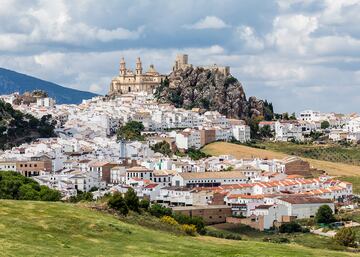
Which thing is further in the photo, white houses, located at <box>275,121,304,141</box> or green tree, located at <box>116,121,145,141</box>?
white houses, located at <box>275,121,304,141</box>

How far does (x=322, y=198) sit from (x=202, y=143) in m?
46.0

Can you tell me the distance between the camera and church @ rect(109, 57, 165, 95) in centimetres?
17915

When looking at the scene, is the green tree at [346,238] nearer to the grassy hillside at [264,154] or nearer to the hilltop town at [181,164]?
the hilltop town at [181,164]

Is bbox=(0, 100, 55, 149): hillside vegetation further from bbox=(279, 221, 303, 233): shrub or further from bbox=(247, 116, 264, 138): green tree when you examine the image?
bbox=(279, 221, 303, 233): shrub

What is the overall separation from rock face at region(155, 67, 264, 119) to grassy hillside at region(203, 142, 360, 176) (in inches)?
1095

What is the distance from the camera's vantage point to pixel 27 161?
9744 cm

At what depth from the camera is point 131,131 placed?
132625mm

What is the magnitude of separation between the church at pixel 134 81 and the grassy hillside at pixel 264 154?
51422mm

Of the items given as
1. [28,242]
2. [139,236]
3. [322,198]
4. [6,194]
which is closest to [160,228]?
[139,236]

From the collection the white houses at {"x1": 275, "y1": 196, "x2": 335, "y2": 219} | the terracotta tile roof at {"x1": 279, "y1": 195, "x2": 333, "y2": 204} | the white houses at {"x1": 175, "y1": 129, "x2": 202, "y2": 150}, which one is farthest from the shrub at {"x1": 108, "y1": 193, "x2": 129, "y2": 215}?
the white houses at {"x1": 175, "y1": 129, "x2": 202, "y2": 150}

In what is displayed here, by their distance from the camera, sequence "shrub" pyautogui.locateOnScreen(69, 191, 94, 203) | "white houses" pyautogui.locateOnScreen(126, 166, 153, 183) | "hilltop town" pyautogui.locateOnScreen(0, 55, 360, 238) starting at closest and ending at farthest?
→ "shrub" pyautogui.locateOnScreen(69, 191, 94, 203) → "hilltop town" pyautogui.locateOnScreen(0, 55, 360, 238) → "white houses" pyautogui.locateOnScreen(126, 166, 153, 183)

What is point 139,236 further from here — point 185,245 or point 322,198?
point 322,198

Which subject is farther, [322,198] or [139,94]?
[139,94]

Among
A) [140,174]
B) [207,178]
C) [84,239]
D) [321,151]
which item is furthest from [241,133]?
[84,239]
